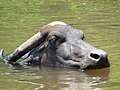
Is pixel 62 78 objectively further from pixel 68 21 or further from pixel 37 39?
pixel 68 21

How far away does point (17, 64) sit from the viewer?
29.1ft

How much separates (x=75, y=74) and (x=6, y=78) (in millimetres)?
1126

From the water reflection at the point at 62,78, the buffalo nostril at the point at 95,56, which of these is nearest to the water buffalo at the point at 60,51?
the buffalo nostril at the point at 95,56

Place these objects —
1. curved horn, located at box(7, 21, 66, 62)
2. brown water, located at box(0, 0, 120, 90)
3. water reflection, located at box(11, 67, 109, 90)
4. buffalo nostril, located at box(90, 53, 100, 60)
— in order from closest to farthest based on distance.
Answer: water reflection, located at box(11, 67, 109, 90), brown water, located at box(0, 0, 120, 90), buffalo nostril, located at box(90, 53, 100, 60), curved horn, located at box(7, 21, 66, 62)

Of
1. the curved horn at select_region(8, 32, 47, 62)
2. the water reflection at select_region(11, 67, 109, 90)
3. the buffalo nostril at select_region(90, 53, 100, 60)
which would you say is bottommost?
the water reflection at select_region(11, 67, 109, 90)

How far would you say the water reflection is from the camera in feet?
22.4

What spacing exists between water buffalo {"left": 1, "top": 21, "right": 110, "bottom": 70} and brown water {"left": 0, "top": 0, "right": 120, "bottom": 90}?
157 millimetres

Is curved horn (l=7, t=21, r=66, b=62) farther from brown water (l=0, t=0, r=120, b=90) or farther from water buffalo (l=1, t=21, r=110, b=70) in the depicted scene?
brown water (l=0, t=0, r=120, b=90)

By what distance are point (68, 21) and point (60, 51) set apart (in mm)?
7199

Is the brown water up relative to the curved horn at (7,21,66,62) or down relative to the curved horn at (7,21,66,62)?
down

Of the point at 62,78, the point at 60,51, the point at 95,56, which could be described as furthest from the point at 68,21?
the point at 62,78

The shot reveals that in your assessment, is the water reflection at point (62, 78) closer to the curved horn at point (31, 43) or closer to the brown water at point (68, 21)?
the brown water at point (68, 21)

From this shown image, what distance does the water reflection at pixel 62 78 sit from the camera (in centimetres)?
684

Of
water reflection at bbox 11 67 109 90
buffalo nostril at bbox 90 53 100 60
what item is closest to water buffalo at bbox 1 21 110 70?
buffalo nostril at bbox 90 53 100 60
